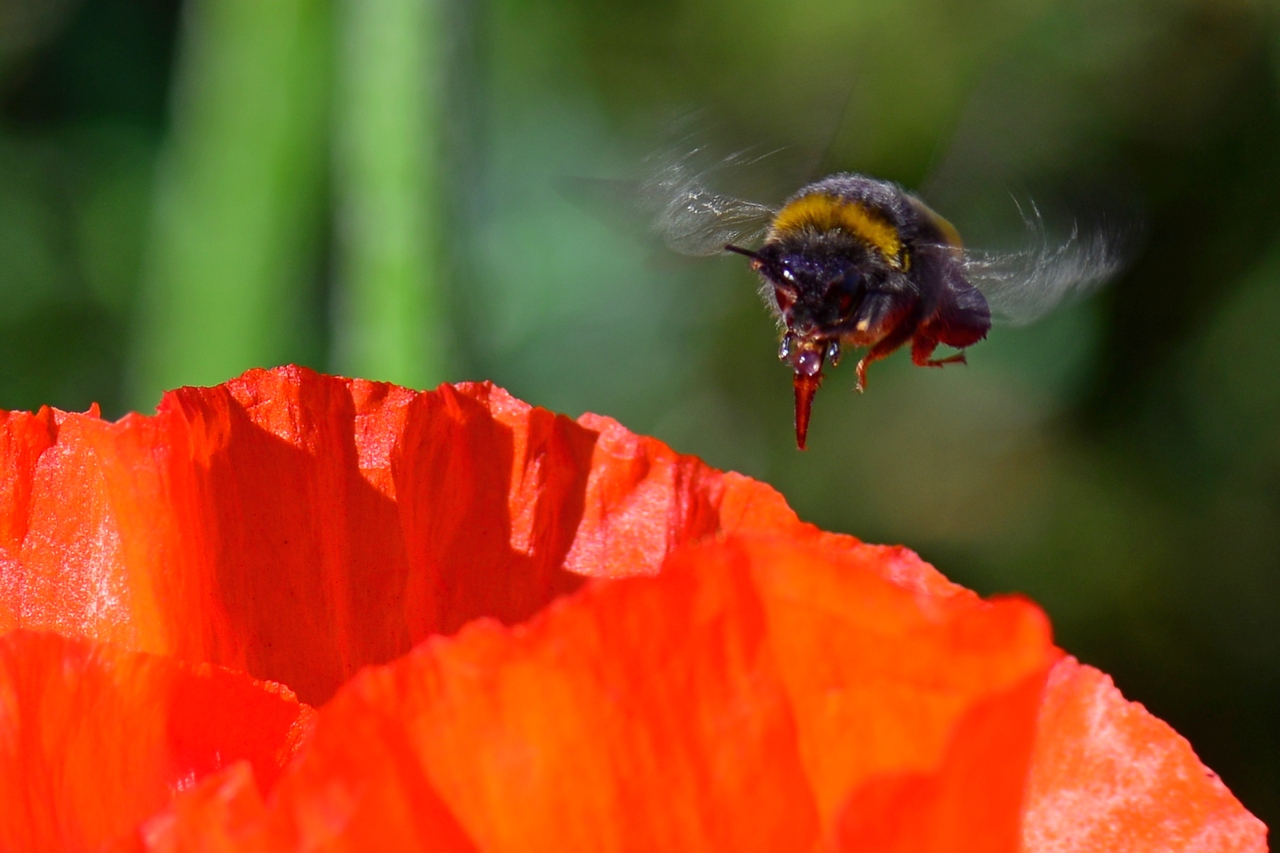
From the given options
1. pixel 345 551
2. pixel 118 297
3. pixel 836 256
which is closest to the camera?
pixel 345 551

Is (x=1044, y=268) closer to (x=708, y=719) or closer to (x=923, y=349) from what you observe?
(x=923, y=349)

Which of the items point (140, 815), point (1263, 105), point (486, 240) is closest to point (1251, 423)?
point (1263, 105)

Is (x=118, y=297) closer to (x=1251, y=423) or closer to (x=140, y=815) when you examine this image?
(x=1251, y=423)

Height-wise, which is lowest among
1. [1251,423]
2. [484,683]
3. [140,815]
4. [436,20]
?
[140,815]

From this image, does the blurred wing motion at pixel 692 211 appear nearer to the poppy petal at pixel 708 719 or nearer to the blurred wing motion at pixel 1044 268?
the blurred wing motion at pixel 1044 268

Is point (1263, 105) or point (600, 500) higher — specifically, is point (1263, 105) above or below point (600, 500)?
above

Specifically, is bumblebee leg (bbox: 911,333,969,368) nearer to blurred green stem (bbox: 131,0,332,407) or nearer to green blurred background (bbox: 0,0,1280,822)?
green blurred background (bbox: 0,0,1280,822)

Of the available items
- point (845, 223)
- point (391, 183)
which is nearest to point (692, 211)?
point (845, 223)

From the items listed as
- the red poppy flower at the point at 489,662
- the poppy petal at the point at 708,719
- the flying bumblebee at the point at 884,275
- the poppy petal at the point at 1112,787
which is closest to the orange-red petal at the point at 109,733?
the red poppy flower at the point at 489,662
